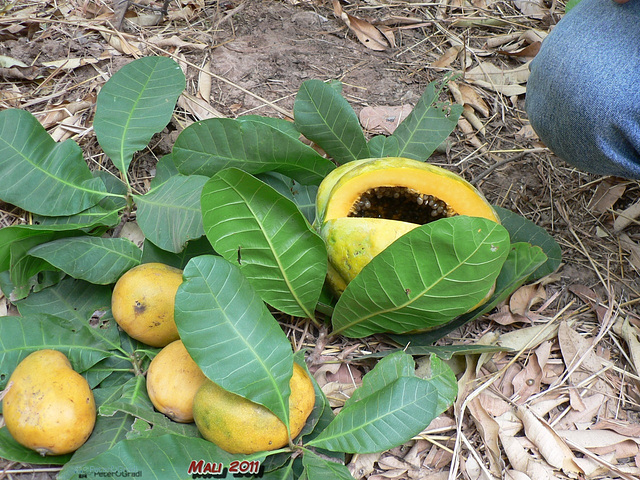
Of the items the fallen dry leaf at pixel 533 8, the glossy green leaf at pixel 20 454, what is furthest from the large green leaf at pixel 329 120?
the fallen dry leaf at pixel 533 8

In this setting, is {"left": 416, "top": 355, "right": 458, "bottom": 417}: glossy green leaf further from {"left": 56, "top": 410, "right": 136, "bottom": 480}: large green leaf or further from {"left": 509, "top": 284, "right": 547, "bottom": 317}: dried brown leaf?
{"left": 56, "top": 410, "right": 136, "bottom": 480}: large green leaf

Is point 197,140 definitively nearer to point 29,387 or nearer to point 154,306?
point 154,306

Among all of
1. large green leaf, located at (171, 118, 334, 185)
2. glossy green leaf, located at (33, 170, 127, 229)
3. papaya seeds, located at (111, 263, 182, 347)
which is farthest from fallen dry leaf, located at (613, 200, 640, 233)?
glossy green leaf, located at (33, 170, 127, 229)

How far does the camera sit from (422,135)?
55.2 inches

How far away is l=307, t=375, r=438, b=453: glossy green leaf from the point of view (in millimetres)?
906

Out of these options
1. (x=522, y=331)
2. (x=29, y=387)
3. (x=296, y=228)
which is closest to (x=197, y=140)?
(x=296, y=228)

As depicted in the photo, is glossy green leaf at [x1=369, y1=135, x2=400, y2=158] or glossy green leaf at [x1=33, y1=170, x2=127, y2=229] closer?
glossy green leaf at [x1=33, y1=170, x2=127, y2=229]

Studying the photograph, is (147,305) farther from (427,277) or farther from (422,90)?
(422,90)

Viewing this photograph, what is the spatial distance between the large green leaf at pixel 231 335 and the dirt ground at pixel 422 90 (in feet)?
0.93

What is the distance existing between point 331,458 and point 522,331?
554mm

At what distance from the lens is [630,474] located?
3.41 ft

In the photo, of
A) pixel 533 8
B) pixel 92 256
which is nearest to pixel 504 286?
pixel 92 256

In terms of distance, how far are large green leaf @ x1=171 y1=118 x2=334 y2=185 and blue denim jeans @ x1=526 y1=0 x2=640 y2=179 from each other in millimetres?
548

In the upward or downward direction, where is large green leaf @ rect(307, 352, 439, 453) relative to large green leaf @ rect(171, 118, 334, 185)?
downward
